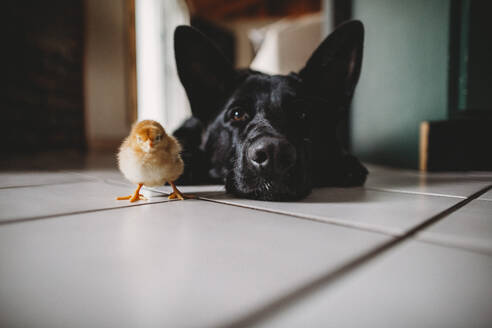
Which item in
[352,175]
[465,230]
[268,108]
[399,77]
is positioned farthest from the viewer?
[399,77]

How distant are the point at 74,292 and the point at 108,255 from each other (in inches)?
3.9

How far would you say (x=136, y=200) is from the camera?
763 millimetres

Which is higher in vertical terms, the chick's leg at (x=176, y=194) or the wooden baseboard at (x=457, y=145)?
the wooden baseboard at (x=457, y=145)

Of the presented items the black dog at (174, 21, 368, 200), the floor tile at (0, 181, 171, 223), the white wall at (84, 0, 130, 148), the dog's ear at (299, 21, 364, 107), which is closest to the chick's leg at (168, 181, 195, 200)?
the floor tile at (0, 181, 171, 223)

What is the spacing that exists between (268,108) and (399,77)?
1069mm

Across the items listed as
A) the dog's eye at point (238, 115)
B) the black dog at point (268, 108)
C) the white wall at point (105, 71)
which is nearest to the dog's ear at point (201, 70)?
the black dog at point (268, 108)

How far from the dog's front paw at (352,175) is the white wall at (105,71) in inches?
161

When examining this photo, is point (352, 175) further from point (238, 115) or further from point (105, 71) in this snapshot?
point (105, 71)

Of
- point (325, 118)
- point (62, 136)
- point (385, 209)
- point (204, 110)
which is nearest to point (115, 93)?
point (62, 136)

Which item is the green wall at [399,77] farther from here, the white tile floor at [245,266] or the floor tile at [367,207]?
the white tile floor at [245,266]

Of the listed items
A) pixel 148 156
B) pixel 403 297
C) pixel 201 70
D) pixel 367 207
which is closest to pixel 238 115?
pixel 201 70

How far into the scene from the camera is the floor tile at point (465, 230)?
452 mm

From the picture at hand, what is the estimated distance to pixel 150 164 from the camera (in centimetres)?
72

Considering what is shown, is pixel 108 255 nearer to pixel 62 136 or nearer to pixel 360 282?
pixel 360 282
